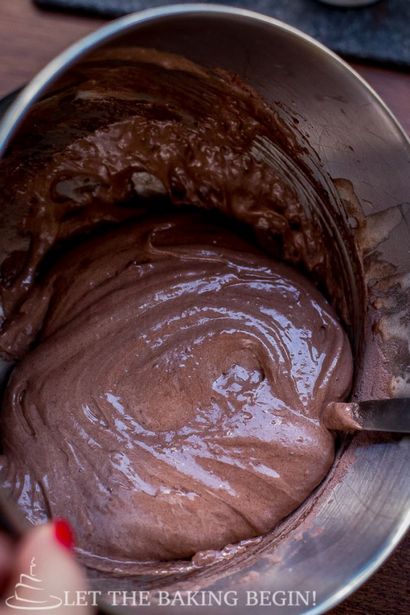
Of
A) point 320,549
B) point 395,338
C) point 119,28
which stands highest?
point 119,28

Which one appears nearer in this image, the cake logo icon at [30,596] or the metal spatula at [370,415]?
the cake logo icon at [30,596]

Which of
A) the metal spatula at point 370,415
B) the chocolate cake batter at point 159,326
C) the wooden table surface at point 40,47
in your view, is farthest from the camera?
the wooden table surface at point 40,47

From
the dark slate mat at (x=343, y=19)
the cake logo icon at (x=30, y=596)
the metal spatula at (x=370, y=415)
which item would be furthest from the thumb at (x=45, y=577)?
the dark slate mat at (x=343, y=19)

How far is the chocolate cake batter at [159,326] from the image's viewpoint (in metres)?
1.18

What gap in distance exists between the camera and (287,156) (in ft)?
4.06

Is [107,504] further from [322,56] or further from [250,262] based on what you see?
[322,56]

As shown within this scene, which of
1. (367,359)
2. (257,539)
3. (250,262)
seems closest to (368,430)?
(367,359)

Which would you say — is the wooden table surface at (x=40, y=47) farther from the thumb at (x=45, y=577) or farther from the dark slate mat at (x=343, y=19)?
the thumb at (x=45, y=577)

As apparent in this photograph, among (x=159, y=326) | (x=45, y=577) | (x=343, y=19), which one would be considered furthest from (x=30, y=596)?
(x=343, y=19)

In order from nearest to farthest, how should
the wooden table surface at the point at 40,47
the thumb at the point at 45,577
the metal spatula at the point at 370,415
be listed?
1. the thumb at the point at 45,577
2. the metal spatula at the point at 370,415
3. the wooden table surface at the point at 40,47

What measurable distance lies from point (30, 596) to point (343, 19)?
4.45 ft

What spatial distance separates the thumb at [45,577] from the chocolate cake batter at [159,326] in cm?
19

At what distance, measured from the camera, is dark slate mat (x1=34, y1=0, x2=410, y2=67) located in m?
1.50

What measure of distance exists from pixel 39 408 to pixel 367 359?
0.63m
